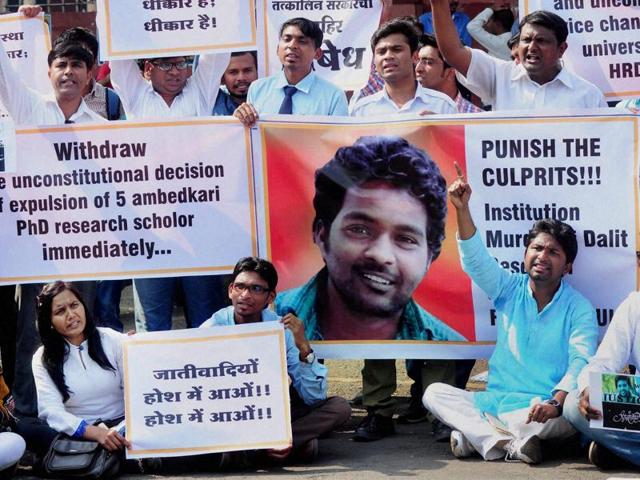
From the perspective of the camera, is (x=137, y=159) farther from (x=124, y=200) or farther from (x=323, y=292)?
(x=323, y=292)

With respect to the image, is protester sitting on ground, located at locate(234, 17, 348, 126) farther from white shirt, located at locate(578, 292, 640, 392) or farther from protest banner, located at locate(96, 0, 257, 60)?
white shirt, located at locate(578, 292, 640, 392)

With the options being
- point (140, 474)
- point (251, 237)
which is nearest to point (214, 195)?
point (251, 237)

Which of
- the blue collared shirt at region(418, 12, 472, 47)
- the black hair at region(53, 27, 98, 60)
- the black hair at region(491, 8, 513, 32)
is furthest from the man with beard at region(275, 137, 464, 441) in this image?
the black hair at region(491, 8, 513, 32)

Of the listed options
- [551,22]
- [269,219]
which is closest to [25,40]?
[269,219]

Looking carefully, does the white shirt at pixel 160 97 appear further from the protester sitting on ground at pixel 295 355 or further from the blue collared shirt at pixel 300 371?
the blue collared shirt at pixel 300 371

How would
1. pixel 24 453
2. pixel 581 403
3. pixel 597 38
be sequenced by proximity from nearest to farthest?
1. pixel 581 403
2. pixel 24 453
3. pixel 597 38

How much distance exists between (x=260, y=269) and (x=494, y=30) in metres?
4.79

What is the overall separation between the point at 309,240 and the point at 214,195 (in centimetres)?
57

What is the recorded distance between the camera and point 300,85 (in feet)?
29.0

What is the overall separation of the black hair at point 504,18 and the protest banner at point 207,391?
5052 mm

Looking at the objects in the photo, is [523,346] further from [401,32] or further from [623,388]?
[401,32]

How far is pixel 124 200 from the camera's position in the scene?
8461 mm

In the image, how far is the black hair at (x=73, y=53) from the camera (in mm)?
8500

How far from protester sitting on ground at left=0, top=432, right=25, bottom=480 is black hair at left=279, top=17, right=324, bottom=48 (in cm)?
283
